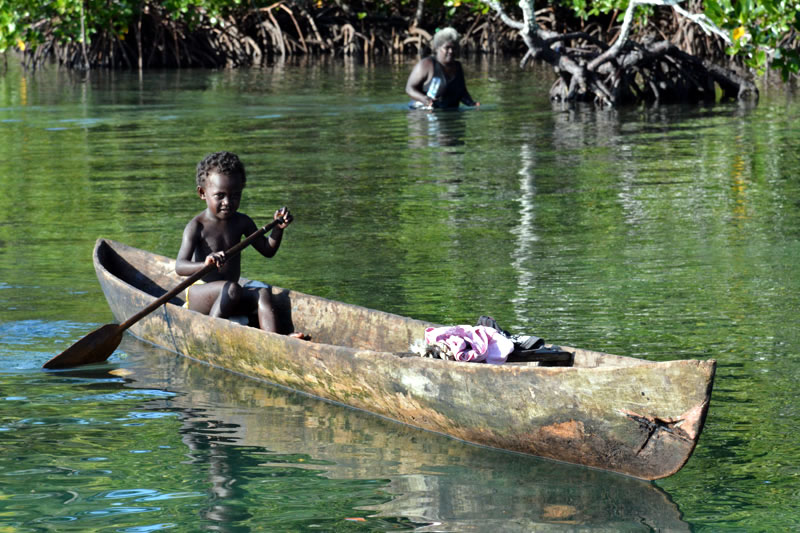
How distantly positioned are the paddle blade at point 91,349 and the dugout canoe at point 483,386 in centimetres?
34

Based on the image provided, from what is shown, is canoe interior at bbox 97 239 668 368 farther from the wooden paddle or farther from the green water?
the wooden paddle

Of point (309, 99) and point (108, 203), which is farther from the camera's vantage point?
point (309, 99)

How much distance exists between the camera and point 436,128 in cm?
1586

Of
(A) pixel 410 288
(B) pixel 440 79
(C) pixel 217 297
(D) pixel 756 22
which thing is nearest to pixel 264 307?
(C) pixel 217 297

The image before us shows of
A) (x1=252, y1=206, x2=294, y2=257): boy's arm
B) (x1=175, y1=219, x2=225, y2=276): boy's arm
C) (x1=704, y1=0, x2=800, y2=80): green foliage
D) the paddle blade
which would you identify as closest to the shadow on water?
the paddle blade

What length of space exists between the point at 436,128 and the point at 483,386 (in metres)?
11.2

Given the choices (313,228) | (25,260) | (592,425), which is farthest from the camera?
(313,228)

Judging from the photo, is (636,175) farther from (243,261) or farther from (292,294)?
(292,294)

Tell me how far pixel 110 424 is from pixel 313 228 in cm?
445

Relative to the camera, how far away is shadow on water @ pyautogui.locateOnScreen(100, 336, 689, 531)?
444 cm

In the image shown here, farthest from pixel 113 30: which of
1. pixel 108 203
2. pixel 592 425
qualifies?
pixel 592 425

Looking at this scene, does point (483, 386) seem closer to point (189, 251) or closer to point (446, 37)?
point (189, 251)

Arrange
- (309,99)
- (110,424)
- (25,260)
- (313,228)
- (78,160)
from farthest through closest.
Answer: (309,99) → (78,160) → (313,228) → (25,260) → (110,424)

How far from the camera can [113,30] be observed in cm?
2558
